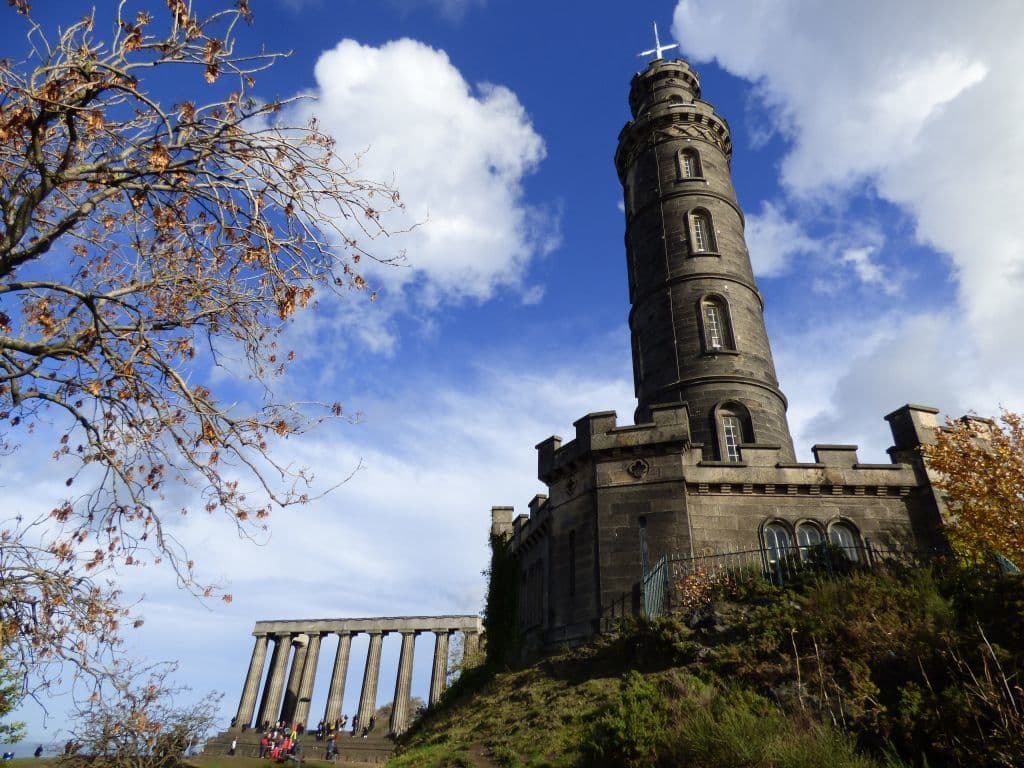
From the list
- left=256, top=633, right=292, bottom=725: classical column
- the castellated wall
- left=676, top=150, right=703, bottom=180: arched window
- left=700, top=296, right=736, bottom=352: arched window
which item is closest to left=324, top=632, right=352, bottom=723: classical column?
left=256, top=633, right=292, bottom=725: classical column

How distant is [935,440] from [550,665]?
11.3 metres

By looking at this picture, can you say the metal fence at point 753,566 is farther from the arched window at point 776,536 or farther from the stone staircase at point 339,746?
the stone staircase at point 339,746

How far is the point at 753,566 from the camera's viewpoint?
14.6m

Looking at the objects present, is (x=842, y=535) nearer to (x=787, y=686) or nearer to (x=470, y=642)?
(x=787, y=686)

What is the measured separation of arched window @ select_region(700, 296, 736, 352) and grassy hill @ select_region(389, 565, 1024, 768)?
28.4ft

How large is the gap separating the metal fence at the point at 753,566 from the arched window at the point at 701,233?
1142 centimetres

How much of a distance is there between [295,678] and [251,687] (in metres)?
2.24

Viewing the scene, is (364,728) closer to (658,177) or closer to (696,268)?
(696,268)

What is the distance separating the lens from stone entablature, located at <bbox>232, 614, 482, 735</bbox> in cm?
3200

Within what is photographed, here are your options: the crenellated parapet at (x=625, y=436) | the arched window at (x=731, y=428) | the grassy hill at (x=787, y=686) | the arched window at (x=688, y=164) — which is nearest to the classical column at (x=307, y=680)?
the grassy hill at (x=787, y=686)

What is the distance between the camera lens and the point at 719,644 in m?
12.1

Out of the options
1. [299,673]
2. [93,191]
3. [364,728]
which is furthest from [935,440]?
[299,673]

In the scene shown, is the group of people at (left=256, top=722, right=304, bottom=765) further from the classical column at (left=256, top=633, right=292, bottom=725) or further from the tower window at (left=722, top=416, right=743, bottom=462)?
the tower window at (left=722, top=416, right=743, bottom=462)

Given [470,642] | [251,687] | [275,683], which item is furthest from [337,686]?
[470,642]
